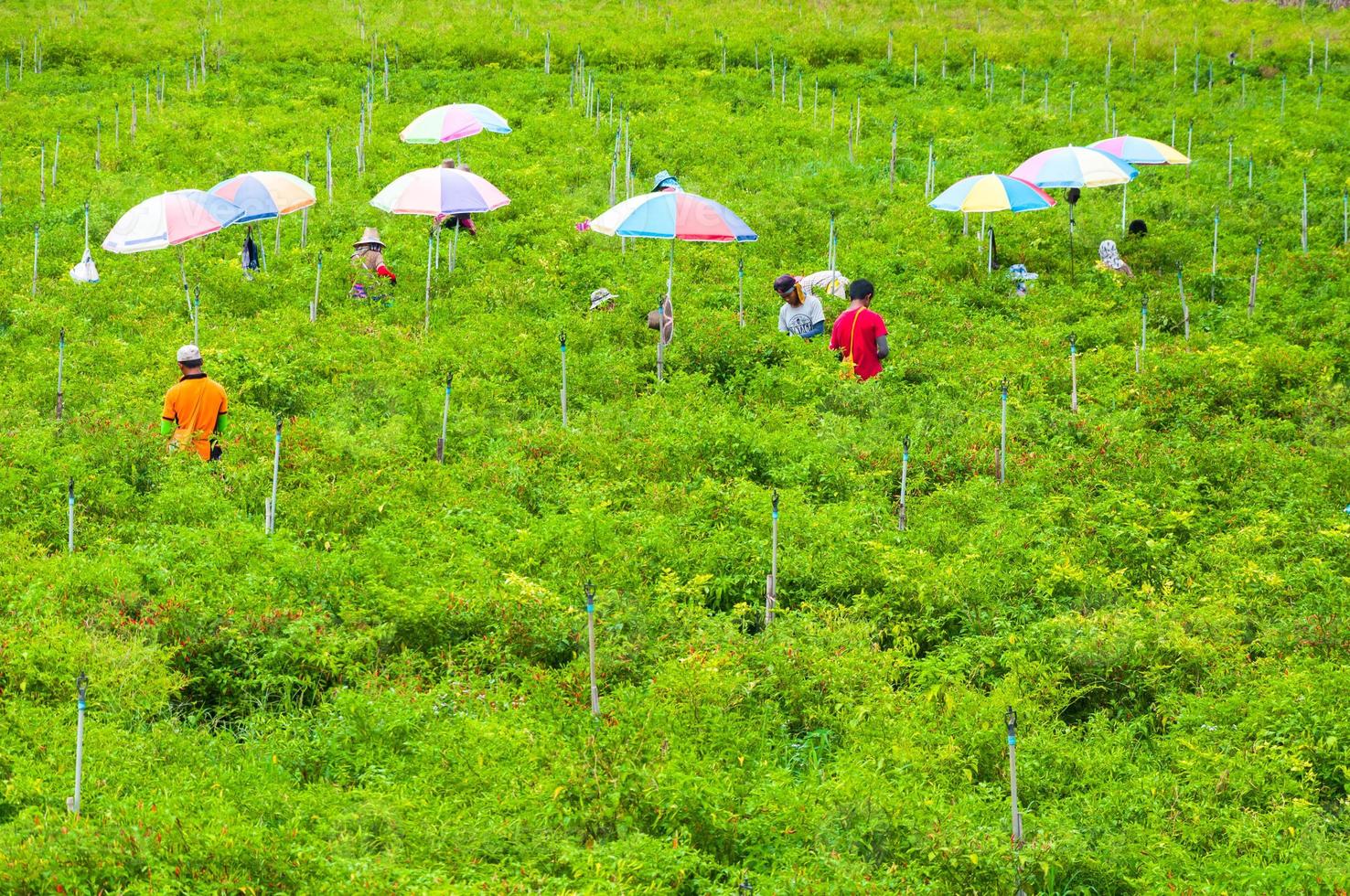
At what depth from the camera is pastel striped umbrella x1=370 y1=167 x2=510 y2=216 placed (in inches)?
666

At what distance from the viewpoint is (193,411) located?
12.4 meters

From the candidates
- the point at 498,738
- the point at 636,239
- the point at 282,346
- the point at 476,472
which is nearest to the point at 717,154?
the point at 636,239

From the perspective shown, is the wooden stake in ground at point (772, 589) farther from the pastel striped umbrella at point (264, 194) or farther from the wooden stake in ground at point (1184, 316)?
the pastel striped umbrella at point (264, 194)

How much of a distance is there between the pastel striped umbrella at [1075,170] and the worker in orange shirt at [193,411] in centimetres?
1242

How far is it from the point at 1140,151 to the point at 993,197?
425cm

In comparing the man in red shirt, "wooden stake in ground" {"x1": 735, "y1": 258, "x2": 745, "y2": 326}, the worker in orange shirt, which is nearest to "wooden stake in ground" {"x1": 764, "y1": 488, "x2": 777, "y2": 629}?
the man in red shirt

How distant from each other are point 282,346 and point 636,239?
6.54 meters

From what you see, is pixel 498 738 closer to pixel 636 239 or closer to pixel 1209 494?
pixel 1209 494

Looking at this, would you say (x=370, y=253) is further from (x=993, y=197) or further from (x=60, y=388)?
(x=993, y=197)

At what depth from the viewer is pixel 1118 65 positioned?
97.6 ft

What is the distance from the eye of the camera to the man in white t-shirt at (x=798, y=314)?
16.2m

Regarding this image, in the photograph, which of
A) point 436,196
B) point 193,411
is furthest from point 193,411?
point 436,196

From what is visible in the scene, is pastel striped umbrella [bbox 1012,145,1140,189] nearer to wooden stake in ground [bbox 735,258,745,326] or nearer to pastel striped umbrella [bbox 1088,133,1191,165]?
pastel striped umbrella [bbox 1088,133,1191,165]

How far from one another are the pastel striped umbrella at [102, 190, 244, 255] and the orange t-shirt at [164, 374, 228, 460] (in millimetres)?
4481
